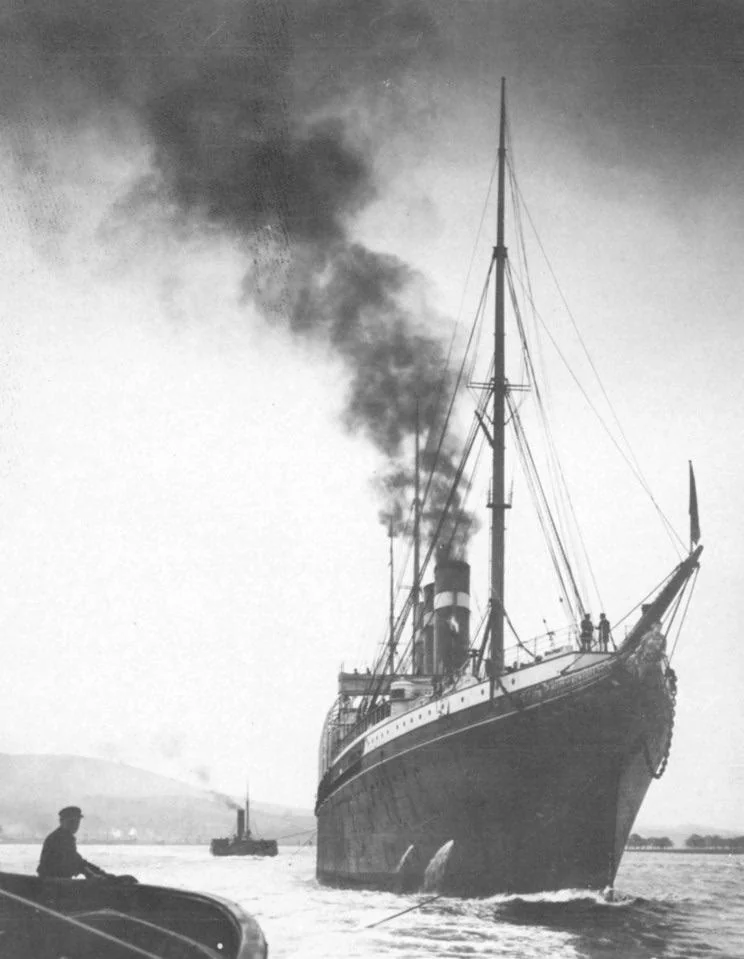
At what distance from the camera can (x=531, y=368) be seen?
22.3 meters

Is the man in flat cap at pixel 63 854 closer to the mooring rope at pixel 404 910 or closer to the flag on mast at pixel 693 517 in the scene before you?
the mooring rope at pixel 404 910

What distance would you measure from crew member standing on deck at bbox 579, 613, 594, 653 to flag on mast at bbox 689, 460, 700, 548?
2.50 meters

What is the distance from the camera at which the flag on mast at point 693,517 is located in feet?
54.3

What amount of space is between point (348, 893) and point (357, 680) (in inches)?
433

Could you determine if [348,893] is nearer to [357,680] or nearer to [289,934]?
[289,934]

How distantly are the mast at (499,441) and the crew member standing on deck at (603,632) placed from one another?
2181mm

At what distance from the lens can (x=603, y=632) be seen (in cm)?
1833

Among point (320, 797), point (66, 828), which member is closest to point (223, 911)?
point (66, 828)

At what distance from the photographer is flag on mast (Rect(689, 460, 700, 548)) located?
652 inches

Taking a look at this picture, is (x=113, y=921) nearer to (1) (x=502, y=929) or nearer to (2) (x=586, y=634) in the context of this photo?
(1) (x=502, y=929)

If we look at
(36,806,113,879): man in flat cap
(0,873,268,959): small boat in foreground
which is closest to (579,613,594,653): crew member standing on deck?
(0,873,268,959): small boat in foreground

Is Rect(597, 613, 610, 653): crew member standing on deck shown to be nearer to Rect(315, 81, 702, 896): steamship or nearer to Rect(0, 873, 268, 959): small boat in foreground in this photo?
Rect(315, 81, 702, 896): steamship

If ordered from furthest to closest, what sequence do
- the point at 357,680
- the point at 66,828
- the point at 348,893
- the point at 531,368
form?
1. the point at 357,680
2. the point at 348,893
3. the point at 531,368
4. the point at 66,828

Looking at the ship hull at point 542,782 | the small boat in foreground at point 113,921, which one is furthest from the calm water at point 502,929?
the small boat in foreground at point 113,921
